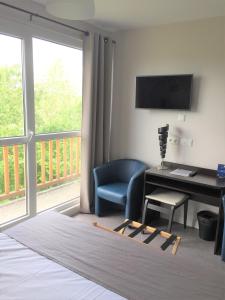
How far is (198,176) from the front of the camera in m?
2.88

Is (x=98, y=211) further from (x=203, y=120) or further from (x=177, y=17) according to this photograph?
(x=177, y=17)

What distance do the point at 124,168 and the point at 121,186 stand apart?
0.33 metres

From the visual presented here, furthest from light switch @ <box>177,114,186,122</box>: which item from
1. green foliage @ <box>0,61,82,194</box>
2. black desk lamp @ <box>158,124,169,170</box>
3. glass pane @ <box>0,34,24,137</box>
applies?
glass pane @ <box>0,34,24,137</box>

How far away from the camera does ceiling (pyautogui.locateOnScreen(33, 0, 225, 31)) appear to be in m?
2.42

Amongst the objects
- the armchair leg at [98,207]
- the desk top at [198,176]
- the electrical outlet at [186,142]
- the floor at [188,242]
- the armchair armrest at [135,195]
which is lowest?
the floor at [188,242]

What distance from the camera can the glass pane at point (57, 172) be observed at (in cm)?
332

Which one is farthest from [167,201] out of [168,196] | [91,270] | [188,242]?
[91,270]

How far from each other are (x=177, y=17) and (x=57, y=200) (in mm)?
2663

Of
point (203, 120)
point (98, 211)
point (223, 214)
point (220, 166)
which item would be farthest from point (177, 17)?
point (98, 211)

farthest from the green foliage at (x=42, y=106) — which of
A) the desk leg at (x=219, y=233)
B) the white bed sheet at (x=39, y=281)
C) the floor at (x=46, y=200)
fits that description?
the desk leg at (x=219, y=233)

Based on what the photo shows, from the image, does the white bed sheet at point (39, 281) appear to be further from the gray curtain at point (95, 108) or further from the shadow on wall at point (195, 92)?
the shadow on wall at point (195, 92)

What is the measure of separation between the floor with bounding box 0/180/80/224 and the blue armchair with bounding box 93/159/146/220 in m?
0.55

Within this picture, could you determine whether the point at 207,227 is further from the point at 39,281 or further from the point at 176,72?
the point at 39,281

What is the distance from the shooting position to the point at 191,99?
9.88 feet
